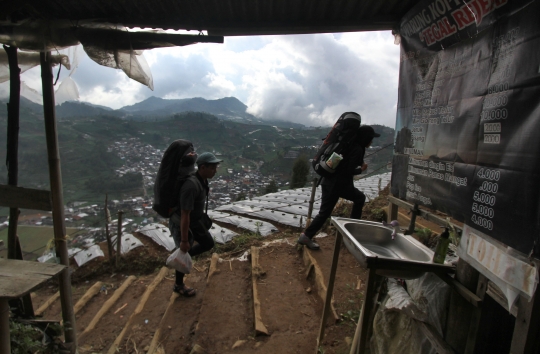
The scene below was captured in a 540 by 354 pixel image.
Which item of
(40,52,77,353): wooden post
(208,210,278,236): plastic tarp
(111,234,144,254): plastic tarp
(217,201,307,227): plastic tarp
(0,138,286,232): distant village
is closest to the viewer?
(40,52,77,353): wooden post

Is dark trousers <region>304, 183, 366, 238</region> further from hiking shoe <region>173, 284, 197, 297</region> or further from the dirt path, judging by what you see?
hiking shoe <region>173, 284, 197, 297</region>

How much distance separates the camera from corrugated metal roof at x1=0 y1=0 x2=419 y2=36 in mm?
2273

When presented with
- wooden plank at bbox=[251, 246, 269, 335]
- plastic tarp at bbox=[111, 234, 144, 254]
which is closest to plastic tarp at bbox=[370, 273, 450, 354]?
wooden plank at bbox=[251, 246, 269, 335]

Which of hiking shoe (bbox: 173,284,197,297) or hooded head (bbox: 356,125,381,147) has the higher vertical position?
hooded head (bbox: 356,125,381,147)

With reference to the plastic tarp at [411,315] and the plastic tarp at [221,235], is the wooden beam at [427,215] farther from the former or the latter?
the plastic tarp at [221,235]

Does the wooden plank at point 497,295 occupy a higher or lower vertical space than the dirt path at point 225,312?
higher

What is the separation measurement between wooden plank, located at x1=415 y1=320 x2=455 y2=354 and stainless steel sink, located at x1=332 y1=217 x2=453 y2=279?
0.27 meters

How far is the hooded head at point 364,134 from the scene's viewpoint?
3367 mm

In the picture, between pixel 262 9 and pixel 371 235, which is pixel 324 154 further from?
pixel 262 9

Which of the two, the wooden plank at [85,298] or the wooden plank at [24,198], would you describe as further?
the wooden plank at [85,298]

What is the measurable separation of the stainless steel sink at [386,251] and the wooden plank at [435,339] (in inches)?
10.7

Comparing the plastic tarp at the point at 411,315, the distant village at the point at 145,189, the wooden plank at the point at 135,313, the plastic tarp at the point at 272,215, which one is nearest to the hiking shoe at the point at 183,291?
the wooden plank at the point at 135,313

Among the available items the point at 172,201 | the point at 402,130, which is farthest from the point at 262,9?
the point at 172,201

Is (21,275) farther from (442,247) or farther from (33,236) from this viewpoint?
(33,236)
